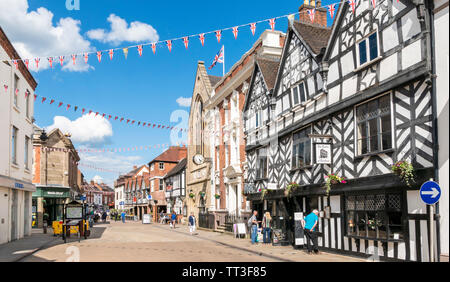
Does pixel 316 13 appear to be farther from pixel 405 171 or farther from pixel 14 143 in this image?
pixel 14 143

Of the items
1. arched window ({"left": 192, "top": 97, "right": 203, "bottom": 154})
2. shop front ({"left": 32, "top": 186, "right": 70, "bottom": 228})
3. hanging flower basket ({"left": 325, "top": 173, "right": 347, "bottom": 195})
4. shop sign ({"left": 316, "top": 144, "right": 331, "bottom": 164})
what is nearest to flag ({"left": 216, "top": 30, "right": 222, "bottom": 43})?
shop sign ({"left": 316, "top": 144, "right": 331, "bottom": 164})

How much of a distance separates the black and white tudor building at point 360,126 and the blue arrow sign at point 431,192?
0.97 m

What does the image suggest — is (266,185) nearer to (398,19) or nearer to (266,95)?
(266,95)

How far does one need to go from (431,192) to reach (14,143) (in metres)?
19.4

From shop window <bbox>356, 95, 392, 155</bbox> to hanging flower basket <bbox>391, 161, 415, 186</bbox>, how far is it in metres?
1.11

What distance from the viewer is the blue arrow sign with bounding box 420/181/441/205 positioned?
9.81 metres

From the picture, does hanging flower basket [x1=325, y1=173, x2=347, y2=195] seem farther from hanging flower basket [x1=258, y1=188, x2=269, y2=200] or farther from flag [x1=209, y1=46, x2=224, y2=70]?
flag [x1=209, y1=46, x2=224, y2=70]

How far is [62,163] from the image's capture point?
40.5 meters

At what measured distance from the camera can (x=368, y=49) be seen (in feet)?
44.5

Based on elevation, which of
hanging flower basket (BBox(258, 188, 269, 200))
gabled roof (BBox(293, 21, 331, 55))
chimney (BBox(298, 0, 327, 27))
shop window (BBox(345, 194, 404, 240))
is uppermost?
chimney (BBox(298, 0, 327, 27))

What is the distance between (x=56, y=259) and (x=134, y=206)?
212 feet

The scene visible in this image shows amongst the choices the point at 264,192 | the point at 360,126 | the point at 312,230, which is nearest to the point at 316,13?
the point at 264,192

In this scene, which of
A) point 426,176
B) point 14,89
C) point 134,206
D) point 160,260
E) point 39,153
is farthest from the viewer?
point 134,206

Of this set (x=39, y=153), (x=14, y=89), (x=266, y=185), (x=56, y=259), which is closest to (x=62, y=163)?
(x=39, y=153)
